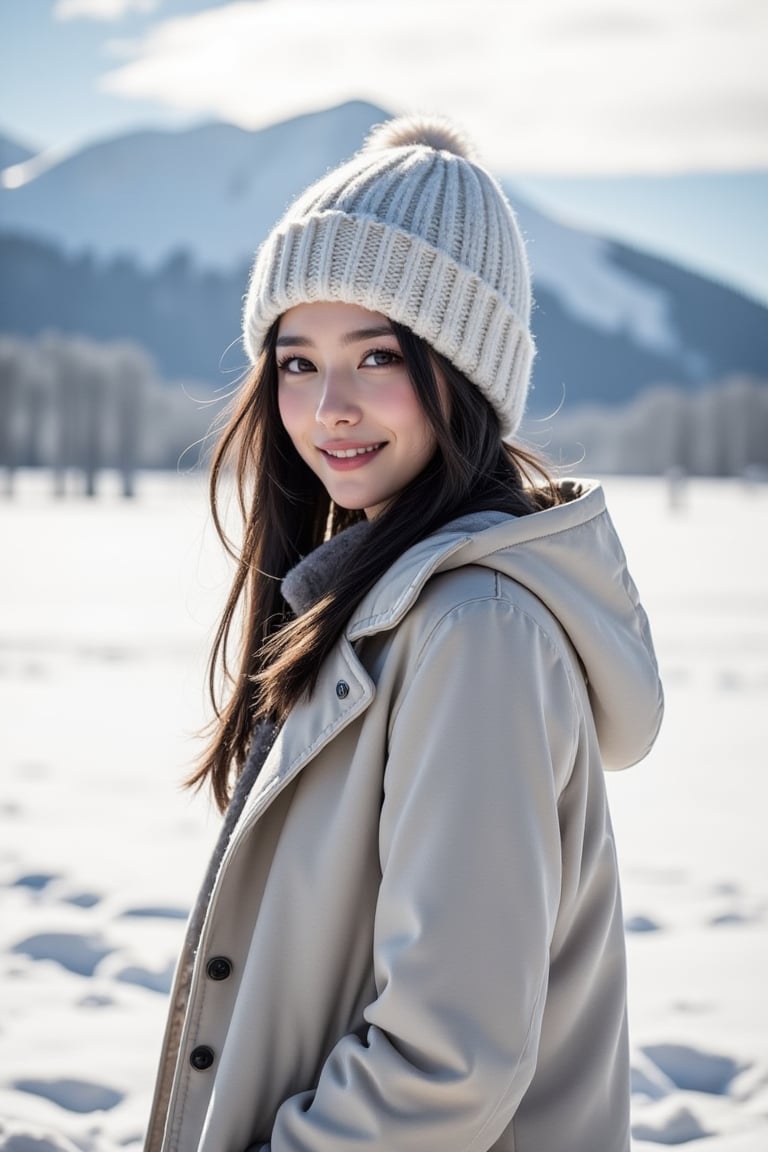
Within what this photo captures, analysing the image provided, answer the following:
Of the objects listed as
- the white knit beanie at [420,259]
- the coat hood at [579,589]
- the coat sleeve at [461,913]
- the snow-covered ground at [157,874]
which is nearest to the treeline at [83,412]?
the snow-covered ground at [157,874]

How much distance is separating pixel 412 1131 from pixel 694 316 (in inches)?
5117

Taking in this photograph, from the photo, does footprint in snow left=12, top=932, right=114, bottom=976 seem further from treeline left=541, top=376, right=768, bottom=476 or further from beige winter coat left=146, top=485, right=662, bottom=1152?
treeline left=541, top=376, right=768, bottom=476

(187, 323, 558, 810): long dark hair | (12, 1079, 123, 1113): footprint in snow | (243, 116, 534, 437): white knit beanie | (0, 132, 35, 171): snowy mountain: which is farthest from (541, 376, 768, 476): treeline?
(0, 132, 35, 171): snowy mountain

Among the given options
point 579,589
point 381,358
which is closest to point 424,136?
point 381,358

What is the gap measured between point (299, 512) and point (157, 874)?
2.01 m

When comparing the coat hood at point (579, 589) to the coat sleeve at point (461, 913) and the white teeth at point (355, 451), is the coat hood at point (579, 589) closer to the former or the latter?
the coat sleeve at point (461, 913)

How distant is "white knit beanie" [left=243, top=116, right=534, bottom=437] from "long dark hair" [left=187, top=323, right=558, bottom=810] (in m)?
0.04

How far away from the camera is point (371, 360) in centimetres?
158

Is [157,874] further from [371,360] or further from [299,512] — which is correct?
[371,360]

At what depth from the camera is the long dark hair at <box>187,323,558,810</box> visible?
57.6 inches

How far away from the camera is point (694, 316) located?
123 m

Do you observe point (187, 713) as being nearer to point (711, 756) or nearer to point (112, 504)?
point (711, 756)

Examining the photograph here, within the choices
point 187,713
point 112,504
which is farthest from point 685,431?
point 187,713

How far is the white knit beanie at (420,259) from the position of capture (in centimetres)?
157
